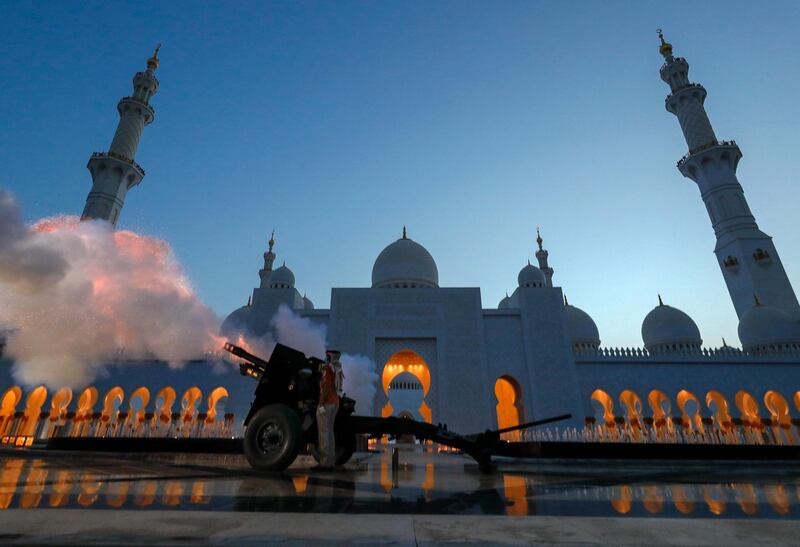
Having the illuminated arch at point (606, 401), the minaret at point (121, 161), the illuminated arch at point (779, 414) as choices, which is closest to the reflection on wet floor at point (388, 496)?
the illuminated arch at point (606, 401)

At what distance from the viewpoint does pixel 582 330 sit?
2862 centimetres

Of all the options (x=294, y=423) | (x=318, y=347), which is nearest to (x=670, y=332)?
(x=318, y=347)

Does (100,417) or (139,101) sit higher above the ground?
(139,101)

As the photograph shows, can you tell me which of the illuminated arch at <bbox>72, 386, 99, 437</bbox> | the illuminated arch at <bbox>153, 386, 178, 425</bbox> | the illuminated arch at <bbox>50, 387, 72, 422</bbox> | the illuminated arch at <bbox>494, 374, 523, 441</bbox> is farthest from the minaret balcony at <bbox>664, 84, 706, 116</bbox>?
the illuminated arch at <bbox>50, 387, 72, 422</bbox>

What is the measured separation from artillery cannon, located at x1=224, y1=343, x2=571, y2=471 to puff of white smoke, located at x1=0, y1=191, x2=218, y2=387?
10743 millimetres

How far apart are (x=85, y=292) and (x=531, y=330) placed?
20014 mm

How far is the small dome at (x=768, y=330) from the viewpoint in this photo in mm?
22703

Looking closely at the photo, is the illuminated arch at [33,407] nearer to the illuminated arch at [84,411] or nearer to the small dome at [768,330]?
the illuminated arch at [84,411]

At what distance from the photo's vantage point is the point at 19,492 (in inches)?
132

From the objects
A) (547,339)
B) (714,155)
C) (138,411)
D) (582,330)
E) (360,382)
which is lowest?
(138,411)

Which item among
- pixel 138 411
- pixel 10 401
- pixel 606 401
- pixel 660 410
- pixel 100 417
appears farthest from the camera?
pixel 606 401

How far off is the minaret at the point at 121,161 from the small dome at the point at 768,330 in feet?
126

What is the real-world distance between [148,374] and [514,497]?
74.4ft

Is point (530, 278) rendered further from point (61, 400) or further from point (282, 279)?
point (61, 400)
